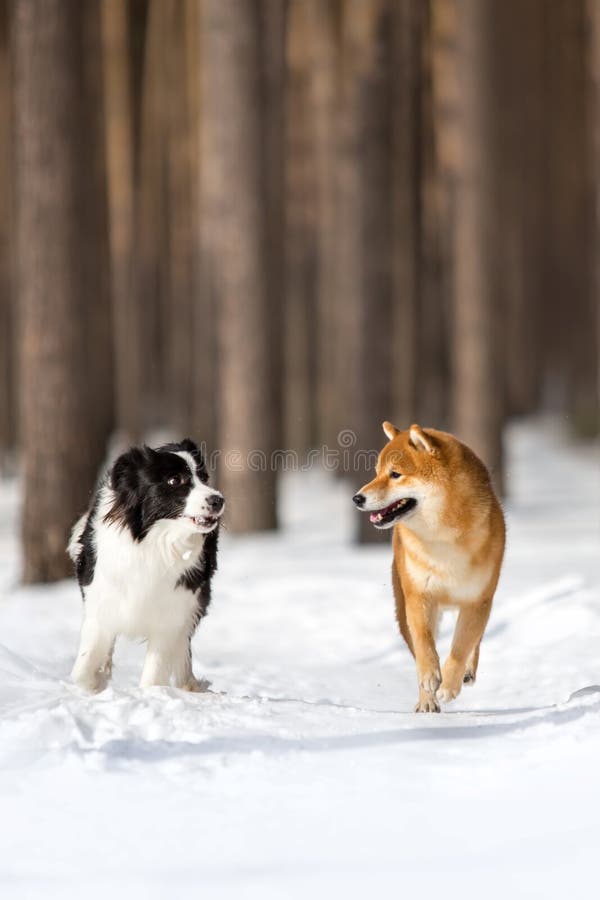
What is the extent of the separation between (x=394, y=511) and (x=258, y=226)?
7.80m

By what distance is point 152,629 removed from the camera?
561 centimetres

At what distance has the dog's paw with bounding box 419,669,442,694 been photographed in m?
5.46

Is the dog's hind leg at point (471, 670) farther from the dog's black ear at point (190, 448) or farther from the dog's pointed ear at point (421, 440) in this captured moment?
the dog's black ear at point (190, 448)

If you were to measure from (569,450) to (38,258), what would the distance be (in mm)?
16981

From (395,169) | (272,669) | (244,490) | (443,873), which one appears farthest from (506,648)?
(395,169)

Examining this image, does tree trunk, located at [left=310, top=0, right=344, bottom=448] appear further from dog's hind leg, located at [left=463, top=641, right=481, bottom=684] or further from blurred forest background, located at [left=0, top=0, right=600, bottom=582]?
dog's hind leg, located at [left=463, top=641, right=481, bottom=684]

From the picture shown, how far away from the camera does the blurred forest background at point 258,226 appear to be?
10.1m

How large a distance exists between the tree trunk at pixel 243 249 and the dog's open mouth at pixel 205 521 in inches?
297

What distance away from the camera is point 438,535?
5.39m

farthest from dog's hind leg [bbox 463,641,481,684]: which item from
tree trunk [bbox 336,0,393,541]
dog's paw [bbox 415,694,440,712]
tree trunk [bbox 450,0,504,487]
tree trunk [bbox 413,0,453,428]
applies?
tree trunk [bbox 413,0,453,428]

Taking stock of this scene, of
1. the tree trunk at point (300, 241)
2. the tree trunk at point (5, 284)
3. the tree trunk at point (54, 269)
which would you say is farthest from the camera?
the tree trunk at point (5, 284)

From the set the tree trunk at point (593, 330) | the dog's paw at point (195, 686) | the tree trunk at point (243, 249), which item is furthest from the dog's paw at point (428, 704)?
the tree trunk at point (593, 330)

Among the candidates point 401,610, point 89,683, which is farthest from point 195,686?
point 401,610

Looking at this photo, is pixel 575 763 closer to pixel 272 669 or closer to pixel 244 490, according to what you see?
pixel 272 669
